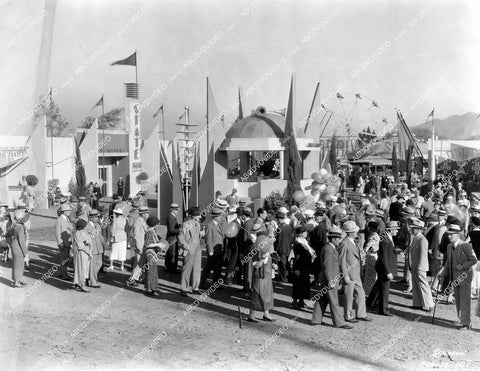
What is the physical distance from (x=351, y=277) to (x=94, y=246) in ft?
16.2

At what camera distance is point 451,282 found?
8.30 metres

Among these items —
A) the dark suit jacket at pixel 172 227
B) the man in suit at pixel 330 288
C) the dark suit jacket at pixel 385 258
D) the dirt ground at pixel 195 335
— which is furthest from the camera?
the dark suit jacket at pixel 172 227

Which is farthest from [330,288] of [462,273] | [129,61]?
[129,61]

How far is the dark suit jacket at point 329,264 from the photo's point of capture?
26.4 ft

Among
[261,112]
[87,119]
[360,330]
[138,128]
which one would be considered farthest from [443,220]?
[87,119]

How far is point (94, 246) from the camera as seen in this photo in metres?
10.2

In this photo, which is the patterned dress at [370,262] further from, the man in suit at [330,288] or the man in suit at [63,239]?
the man in suit at [63,239]

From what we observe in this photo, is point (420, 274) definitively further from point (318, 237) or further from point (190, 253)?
point (190, 253)

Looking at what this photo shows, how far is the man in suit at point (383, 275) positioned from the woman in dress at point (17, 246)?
632cm

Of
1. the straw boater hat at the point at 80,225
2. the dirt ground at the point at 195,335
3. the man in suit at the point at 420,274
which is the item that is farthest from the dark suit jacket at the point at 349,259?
the straw boater hat at the point at 80,225

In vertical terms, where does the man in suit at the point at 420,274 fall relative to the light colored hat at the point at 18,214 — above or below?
below

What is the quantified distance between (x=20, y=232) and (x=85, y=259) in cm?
139

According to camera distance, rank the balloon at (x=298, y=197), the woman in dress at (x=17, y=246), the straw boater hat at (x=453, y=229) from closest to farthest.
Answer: the straw boater hat at (x=453, y=229) → the woman in dress at (x=17, y=246) → the balloon at (x=298, y=197)

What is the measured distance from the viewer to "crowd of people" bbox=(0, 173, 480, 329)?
26.7 feet
